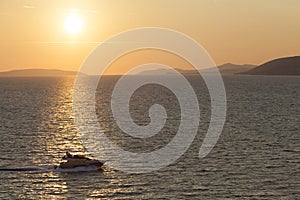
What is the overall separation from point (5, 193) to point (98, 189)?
10.7 meters

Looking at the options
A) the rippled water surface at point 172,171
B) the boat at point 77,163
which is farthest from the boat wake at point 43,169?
the rippled water surface at point 172,171

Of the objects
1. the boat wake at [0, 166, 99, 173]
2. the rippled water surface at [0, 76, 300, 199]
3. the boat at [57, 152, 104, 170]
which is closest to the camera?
the rippled water surface at [0, 76, 300, 199]

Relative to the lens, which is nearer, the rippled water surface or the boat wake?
the rippled water surface

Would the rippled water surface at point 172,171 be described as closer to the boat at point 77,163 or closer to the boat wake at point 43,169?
the boat wake at point 43,169

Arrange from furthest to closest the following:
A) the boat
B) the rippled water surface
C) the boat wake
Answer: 1. the boat
2. the boat wake
3. the rippled water surface

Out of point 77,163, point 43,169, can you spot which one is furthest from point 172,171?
point 43,169

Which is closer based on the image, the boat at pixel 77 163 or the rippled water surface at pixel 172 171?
the rippled water surface at pixel 172 171

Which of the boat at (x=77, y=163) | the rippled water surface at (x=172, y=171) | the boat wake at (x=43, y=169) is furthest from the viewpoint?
the boat at (x=77, y=163)

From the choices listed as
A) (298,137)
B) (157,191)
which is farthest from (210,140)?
(157,191)

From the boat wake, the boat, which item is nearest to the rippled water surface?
the boat wake

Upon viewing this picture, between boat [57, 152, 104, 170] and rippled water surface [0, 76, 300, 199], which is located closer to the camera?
rippled water surface [0, 76, 300, 199]

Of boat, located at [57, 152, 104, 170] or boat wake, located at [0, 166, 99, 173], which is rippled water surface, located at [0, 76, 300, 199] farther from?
boat, located at [57, 152, 104, 170]

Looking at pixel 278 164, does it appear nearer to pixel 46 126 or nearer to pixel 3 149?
pixel 3 149

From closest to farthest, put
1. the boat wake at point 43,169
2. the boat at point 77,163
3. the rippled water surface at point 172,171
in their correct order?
1. the rippled water surface at point 172,171
2. the boat wake at point 43,169
3. the boat at point 77,163
